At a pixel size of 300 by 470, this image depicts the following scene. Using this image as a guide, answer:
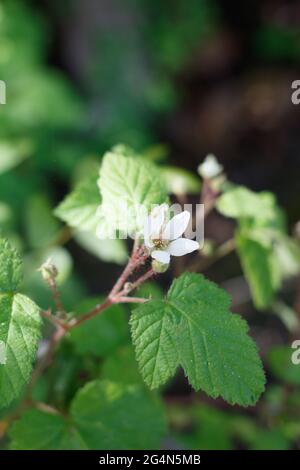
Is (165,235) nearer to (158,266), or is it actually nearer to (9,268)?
(158,266)

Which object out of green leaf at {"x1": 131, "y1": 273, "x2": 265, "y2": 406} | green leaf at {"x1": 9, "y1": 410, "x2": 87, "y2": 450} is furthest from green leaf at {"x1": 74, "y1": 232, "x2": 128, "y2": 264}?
green leaf at {"x1": 131, "y1": 273, "x2": 265, "y2": 406}

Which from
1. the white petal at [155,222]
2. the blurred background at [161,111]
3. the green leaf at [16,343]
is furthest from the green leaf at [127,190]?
the blurred background at [161,111]

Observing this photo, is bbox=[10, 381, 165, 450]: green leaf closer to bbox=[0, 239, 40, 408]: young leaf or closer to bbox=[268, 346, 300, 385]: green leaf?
bbox=[0, 239, 40, 408]: young leaf

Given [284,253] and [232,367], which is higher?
[232,367]

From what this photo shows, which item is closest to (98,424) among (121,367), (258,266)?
(121,367)

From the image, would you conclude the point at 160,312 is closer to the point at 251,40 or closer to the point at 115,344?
the point at 115,344

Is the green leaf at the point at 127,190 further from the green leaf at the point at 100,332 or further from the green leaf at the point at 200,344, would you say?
the green leaf at the point at 100,332
